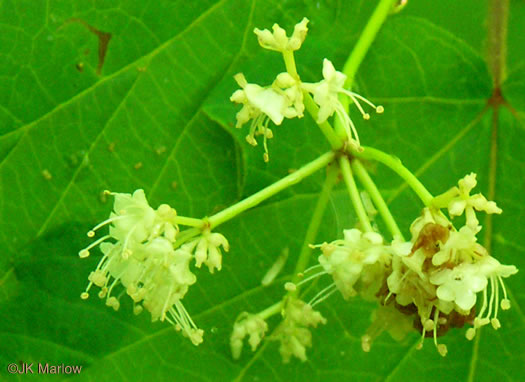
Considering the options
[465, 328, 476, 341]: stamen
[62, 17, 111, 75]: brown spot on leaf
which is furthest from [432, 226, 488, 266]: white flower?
[62, 17, 111, 75]: brown spot on leaf

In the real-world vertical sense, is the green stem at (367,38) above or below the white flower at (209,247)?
above

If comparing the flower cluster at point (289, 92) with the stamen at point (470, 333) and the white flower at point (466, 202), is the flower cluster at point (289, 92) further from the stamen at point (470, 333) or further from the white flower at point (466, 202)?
the stamen at point (470, 333)

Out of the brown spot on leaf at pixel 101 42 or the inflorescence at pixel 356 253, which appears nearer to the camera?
the inflorescence at pixel 356 253

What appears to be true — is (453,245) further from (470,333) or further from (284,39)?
(284,39)

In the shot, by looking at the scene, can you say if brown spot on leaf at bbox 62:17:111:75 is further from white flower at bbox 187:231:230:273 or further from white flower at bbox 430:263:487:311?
white flower at bbox 430:263:487:311

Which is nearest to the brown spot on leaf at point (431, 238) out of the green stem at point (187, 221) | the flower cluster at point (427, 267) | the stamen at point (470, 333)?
the flower cluster at point (427, 267)

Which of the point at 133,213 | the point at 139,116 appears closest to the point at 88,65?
the point at 139,116

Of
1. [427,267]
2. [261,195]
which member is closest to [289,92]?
[261,195]
